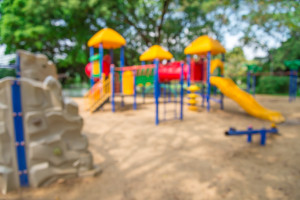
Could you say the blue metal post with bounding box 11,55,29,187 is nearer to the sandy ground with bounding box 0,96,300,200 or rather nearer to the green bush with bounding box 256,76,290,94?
the sandy ground with bounding box 0,96,300,200

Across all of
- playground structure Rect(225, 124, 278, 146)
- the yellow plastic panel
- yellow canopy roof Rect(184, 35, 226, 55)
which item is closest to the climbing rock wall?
playground structure Rect(225, 124, 278, 146)

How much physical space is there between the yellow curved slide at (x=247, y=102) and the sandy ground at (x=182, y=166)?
1.28 m

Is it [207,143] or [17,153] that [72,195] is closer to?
[17,153]

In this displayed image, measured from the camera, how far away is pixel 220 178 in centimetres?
313

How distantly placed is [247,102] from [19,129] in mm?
7639

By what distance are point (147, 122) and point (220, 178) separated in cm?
360

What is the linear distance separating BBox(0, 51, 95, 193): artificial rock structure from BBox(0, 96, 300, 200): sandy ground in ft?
0.61

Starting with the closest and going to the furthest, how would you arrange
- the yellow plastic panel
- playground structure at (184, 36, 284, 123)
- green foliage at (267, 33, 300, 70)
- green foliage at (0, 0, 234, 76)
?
1. playground structure at (184, 36, 284, 123)
2. the yellow plastic panel
3. green foliage at (0, 0, 234, 76)
4. green foliage at (267, 33, 300, 70)

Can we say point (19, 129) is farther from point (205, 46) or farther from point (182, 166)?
point (205, 46)

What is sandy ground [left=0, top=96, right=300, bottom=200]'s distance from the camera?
2.71 m

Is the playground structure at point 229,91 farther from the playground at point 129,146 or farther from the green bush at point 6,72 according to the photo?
the green bush at point 6,72

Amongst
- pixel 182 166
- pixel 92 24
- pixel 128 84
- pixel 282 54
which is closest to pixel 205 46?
pixel 128 84

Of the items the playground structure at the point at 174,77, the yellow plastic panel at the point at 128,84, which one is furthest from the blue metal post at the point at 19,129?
the yellow plastic panel at the point at 128,84

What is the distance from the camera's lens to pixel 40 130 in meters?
2.73
